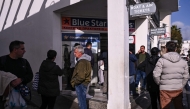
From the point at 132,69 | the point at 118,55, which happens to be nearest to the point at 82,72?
the point at 118,55

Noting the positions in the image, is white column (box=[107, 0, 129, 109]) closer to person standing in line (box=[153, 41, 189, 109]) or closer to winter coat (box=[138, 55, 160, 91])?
winter coat (box=[138, 55, 160, 91])

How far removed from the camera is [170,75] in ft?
15.2

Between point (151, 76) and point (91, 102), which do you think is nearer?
point (151, 76)

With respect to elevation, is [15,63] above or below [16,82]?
above

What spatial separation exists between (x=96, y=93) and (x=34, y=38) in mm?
3205

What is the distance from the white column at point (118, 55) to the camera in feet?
19.8

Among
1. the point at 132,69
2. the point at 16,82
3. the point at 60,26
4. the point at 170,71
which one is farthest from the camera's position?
the point at 60,26

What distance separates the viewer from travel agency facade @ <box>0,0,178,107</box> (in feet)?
28.0

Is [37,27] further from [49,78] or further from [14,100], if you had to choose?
[14,100]

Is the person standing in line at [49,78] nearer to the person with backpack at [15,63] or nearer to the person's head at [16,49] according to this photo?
the person with backpack at [15,63]

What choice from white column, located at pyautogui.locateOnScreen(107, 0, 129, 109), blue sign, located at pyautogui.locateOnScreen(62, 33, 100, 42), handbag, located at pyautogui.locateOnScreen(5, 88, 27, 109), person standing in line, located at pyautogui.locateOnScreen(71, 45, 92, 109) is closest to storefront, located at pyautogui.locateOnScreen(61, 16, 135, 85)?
blue sign, located at pyautogui.locateOnScreen(62, 33, 100, 42)

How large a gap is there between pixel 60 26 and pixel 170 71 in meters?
5.15

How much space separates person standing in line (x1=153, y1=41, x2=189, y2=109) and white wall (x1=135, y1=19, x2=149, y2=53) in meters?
5.16

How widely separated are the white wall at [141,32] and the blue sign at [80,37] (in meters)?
1.63
